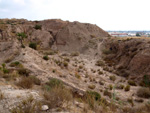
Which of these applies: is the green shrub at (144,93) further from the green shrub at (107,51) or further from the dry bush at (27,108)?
the green shrub at (107,51)

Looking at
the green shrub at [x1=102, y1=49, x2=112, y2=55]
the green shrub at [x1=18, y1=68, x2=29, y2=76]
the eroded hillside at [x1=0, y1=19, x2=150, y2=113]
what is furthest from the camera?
the green shrub at [x1=102, y1=49, x2=112, y2=55]

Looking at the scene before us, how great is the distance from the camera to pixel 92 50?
24.0 m

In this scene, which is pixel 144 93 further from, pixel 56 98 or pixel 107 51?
pixel 107 51

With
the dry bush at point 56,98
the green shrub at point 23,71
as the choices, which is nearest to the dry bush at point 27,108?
the dry bush at point 56,98

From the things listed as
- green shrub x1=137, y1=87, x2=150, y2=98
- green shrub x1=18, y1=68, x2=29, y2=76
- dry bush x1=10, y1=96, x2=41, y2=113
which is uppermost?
dry bush x1=10, y1=96, x2=41, y2=113

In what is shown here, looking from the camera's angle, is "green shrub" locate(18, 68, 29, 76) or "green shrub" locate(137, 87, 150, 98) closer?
"green shrub" locate(137, 87, 150, 98)

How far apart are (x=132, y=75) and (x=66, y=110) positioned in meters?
10.7

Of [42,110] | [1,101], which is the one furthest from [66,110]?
[1,101]

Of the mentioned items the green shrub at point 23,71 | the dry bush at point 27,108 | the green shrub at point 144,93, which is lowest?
the green shrub at point 144,93

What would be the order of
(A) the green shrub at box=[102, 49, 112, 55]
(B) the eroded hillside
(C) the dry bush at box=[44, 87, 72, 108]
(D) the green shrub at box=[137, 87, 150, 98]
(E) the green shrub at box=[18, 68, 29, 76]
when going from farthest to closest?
1. (A) the green shrub at box=[102, 49, 112, 55]
2. (E) the green shrub at box=[18, 68, 29, 76]
3. (D) the green shrub at box=[137, 87, 150, 98]
4. (B) the eroded hillside
5. (C) the dry bush at box=[44, 87, 72, 108]

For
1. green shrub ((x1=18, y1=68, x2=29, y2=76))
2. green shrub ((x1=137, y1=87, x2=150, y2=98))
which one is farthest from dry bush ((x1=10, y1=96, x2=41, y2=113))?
green shrub ((x1=137, y1=87, x2=150, y2=98))

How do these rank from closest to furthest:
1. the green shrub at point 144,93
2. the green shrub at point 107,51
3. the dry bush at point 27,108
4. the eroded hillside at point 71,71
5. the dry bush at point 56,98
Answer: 1. the dry bush at point 27,108
2. the dry bush at point 56,98
3. the eroded hillside at point 71,71
4. the green shrub at point 144,93
5. the green shrub at point 107,51

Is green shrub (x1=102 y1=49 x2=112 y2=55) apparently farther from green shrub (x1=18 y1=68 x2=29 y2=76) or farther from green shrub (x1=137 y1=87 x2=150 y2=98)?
green shrub (x1=18 y1=68 x2=29 y2=76)

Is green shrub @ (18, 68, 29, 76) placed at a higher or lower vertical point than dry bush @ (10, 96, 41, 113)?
Result: lower
